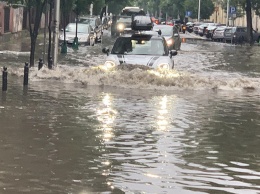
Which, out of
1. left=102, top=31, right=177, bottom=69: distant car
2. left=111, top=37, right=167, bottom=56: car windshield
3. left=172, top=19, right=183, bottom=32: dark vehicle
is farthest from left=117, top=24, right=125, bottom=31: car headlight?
left=111, top=37, right=167, bottom=56: car windshield

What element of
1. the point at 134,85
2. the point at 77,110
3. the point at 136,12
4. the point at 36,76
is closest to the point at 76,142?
the point at 77,110

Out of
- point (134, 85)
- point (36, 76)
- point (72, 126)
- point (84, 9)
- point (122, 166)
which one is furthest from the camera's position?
point (84, 9)

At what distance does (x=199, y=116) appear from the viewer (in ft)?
46.4

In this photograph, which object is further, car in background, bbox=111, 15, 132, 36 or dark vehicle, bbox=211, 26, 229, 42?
dark vehicle, bbox=211, 26, 229, 42

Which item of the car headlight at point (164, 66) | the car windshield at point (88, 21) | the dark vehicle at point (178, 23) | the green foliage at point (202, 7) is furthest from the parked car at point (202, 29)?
the car headlight at point (164, 66)

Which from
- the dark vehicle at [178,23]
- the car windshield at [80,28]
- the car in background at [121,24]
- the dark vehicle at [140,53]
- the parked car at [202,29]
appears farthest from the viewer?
the dark vehicle at [178,23]

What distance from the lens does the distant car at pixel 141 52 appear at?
19656 mm

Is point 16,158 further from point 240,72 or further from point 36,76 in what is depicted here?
point 240,72

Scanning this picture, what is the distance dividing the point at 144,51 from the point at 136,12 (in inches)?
1985

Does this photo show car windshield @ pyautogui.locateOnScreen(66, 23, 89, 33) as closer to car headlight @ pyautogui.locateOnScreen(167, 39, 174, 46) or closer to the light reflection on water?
car headlight @ pyautogui.locateOnScreen(167, 39, 174, 46)

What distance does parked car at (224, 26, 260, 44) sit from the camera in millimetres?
57844

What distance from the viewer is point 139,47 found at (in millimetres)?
20453

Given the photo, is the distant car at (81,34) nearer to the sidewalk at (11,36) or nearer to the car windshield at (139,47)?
the sidewalk at (11,36)

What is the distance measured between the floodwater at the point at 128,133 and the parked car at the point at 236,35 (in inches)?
1456
